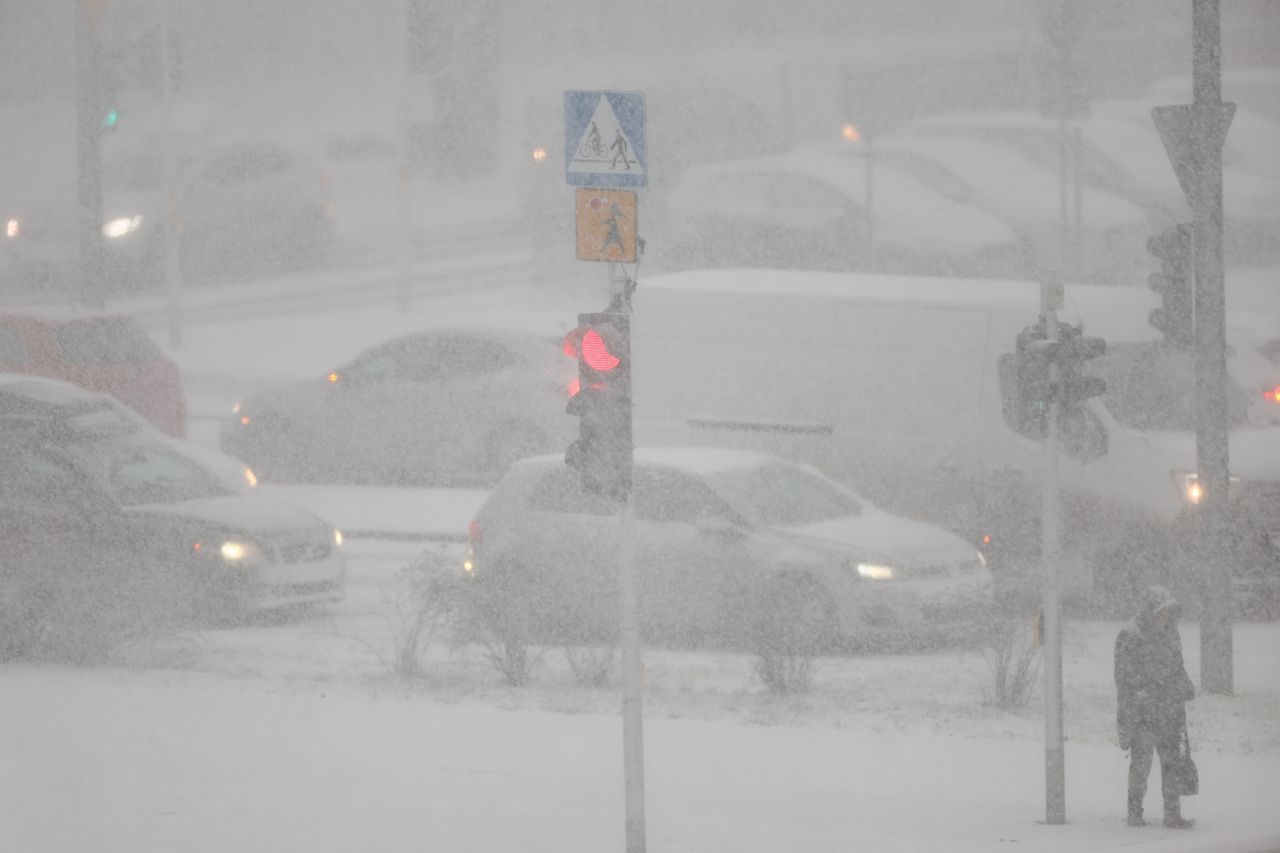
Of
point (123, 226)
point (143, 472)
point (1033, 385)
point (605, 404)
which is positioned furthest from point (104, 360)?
point (1033, 385)

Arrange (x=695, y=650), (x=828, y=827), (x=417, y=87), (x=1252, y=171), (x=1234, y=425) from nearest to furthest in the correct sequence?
1. (x=828, y=827)
2. (x=695, y=650)
3. (x=1234, y=425)
4. (x=1252, y=171)
5. (x=417, y=87)

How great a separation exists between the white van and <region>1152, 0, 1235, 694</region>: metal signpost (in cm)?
156

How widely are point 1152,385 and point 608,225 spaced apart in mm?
8276

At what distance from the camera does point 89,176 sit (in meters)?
25.6

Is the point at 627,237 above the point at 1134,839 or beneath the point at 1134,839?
above

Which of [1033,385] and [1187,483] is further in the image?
[1187,483]

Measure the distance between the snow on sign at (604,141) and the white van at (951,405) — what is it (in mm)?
5981

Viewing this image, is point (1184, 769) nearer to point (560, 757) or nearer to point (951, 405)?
point (560, 757)

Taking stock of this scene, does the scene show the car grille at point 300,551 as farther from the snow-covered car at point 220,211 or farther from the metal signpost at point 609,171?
the snow-covered car at point 220,211

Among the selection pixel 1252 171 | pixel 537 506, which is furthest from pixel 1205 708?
pixel 1252 171

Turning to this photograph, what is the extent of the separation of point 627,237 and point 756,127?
73.9 ft

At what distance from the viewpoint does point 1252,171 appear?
93.2 ft

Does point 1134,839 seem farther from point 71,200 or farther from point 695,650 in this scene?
point 71,200

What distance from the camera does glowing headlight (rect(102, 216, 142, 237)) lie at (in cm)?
2872
